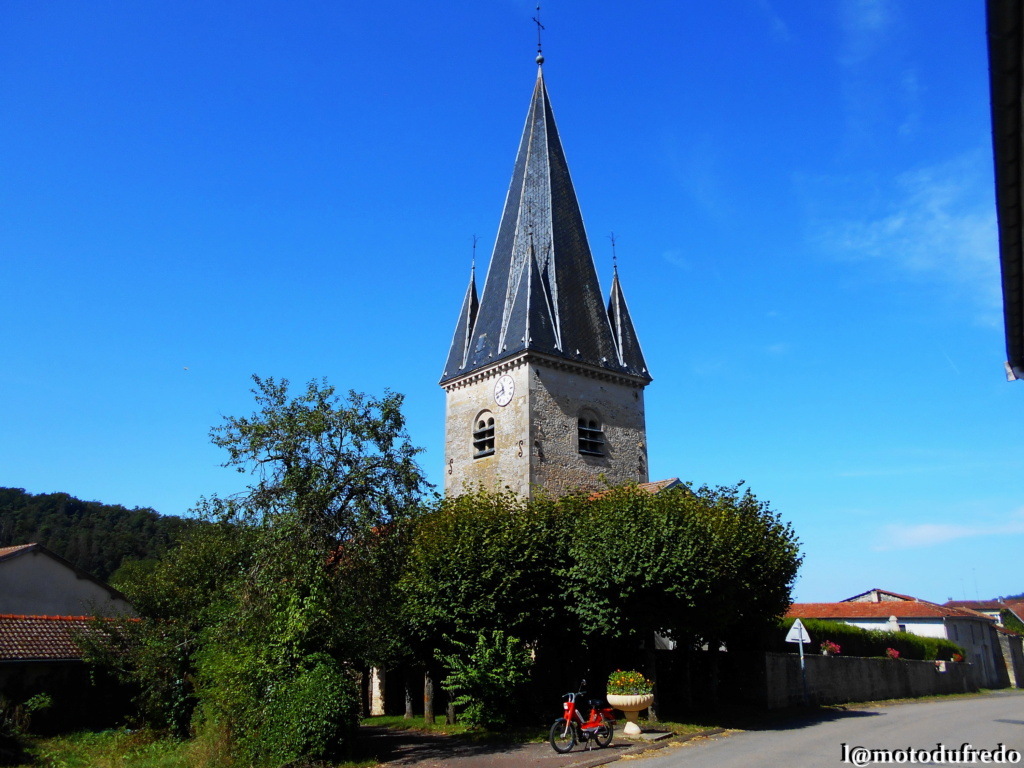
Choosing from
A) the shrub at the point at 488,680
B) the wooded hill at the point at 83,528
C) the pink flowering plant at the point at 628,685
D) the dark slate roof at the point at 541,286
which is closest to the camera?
the pink flowering plant at the point at 628,685

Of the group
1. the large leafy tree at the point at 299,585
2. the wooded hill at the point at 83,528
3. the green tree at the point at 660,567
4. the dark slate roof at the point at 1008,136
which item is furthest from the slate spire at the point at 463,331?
the wooded hill at the point at 83,528

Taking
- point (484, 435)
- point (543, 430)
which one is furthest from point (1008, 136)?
point (484, 435)

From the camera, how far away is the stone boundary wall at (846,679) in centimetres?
2111

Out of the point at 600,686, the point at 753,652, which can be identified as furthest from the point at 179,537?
the point at 753,652

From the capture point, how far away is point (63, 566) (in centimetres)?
2523

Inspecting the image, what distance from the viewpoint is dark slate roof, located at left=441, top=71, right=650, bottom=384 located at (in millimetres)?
30078

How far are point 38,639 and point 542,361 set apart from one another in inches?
688

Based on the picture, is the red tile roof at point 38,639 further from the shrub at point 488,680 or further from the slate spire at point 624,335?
the slate spire at point 624,335

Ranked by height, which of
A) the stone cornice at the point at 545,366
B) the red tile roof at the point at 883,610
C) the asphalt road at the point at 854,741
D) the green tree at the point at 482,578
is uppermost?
the stone cornice at the point at 545,366

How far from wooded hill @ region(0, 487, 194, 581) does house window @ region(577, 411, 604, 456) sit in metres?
37.9

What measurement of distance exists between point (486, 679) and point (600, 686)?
5.06 metres

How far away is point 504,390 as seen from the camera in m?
29.5

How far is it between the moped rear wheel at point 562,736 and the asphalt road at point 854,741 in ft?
4.22

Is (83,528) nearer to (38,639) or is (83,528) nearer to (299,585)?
(38,639)
